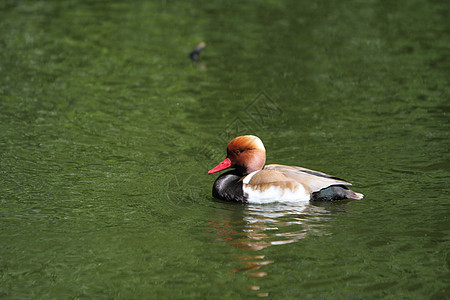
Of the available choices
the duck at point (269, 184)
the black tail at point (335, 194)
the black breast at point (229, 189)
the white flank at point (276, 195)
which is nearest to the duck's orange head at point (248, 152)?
the duck at point (269, 184)

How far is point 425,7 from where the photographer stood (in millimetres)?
18156

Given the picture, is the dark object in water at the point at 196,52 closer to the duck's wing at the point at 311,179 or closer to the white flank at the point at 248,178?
the white flank at the point at 248,178

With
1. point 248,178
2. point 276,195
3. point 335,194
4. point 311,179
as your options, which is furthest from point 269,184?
point 335,194

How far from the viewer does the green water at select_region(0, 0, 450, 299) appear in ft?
20.4

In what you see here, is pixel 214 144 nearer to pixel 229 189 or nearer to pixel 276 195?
pixel 229 189

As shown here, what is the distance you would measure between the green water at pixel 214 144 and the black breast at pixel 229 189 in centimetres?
11

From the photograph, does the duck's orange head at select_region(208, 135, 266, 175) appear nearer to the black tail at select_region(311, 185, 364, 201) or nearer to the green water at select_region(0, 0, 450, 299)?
the green water at select_region(0, 0, 450, 299)

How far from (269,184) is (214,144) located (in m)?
2.42

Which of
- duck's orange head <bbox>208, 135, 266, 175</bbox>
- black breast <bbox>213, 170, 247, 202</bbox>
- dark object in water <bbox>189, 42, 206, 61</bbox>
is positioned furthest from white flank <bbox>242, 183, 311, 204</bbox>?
dark object in water <bbox>189, 42, 206, 61</bbox>

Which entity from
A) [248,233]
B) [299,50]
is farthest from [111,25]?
[248,233]

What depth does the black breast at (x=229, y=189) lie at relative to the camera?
7.98 metres

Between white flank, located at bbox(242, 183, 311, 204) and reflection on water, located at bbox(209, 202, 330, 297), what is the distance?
6 cm

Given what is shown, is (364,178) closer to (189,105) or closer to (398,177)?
(398,177)

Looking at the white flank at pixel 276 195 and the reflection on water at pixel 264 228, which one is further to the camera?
the white flank at pixel 276 195
